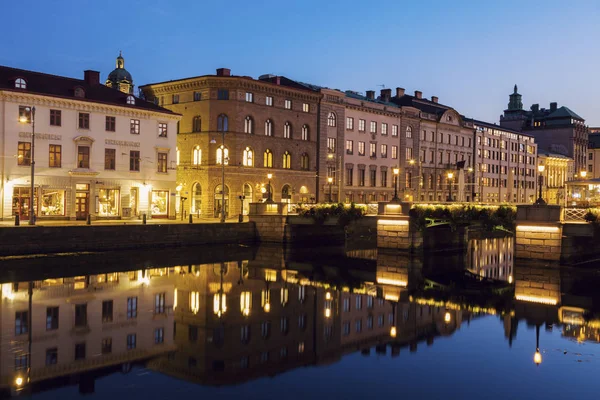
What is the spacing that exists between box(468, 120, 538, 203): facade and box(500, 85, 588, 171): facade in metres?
15.5

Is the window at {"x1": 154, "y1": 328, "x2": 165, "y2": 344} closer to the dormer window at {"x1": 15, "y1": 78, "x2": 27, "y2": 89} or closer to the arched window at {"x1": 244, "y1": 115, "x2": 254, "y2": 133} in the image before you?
the dormer window at {"x1": 15, "y1": 78, "x2": 27, "y2": 89}

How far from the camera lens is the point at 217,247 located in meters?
52.2

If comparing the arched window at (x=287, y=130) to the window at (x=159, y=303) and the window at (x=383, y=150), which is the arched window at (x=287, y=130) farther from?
the window at (x=159, y=303)

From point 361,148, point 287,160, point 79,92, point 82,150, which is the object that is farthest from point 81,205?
point 361,148

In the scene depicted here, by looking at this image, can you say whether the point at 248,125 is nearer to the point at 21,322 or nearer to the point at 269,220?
the point at 269,220

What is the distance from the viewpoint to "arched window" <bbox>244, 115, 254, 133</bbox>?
6843cm

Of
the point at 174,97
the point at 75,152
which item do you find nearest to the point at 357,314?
the point at 75,152

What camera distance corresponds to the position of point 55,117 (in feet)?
171

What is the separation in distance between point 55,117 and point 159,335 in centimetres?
3560

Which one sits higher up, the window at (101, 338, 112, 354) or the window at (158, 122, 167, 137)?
the window at (158, 122, 167, 137)

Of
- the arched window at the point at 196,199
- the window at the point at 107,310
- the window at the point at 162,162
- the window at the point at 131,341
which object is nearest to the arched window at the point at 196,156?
the arched window at the point at 196,199

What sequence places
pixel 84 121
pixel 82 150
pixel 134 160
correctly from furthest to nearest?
pixel 134 160 < pixel 84 121 < pixel 82 150

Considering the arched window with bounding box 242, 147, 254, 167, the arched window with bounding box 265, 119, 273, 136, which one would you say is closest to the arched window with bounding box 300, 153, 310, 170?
the arched window with bounding box 265, 119, 273, 136

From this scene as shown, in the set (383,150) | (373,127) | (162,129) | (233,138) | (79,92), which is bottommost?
(233,138)
